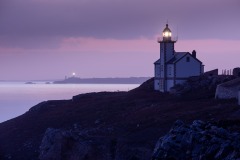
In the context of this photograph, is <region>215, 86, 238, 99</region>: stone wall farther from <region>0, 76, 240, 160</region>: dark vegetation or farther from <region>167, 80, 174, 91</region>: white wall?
<region>167, 80, 174, 91</region>: white wall

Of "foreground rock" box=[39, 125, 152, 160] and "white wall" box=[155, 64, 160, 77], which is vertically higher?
"white wall" box=[155, 64, 160, 77]

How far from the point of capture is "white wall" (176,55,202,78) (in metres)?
76.8

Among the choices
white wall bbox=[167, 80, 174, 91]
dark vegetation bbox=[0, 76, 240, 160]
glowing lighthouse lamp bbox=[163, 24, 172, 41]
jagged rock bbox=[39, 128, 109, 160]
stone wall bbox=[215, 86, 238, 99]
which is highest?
glowing lighthouse lamp bbox=[163, 24, 172, 41]

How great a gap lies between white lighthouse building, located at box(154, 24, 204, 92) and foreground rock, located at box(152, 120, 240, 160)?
41643 mm

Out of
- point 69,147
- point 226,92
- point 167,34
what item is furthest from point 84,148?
point 167,34

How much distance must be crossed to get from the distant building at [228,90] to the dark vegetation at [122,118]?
1458 mm

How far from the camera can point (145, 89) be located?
86.3 meters

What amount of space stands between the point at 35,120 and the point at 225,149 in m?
47.4

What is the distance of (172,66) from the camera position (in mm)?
76750

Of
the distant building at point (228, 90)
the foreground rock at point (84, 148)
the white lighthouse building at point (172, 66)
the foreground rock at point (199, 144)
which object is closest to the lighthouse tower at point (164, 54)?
the white lighthouse building at point (172, 66)

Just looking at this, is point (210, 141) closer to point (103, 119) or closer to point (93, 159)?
point (93, 159)

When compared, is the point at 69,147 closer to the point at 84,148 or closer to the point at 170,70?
the point at 84,148

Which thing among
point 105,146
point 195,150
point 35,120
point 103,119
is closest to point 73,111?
point 35,120

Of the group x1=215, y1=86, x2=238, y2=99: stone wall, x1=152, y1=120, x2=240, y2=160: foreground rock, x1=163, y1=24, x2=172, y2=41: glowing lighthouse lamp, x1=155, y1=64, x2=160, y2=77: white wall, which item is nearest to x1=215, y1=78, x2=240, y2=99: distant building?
x1=215, y1=86, x2=238, y2=99: stone wall
